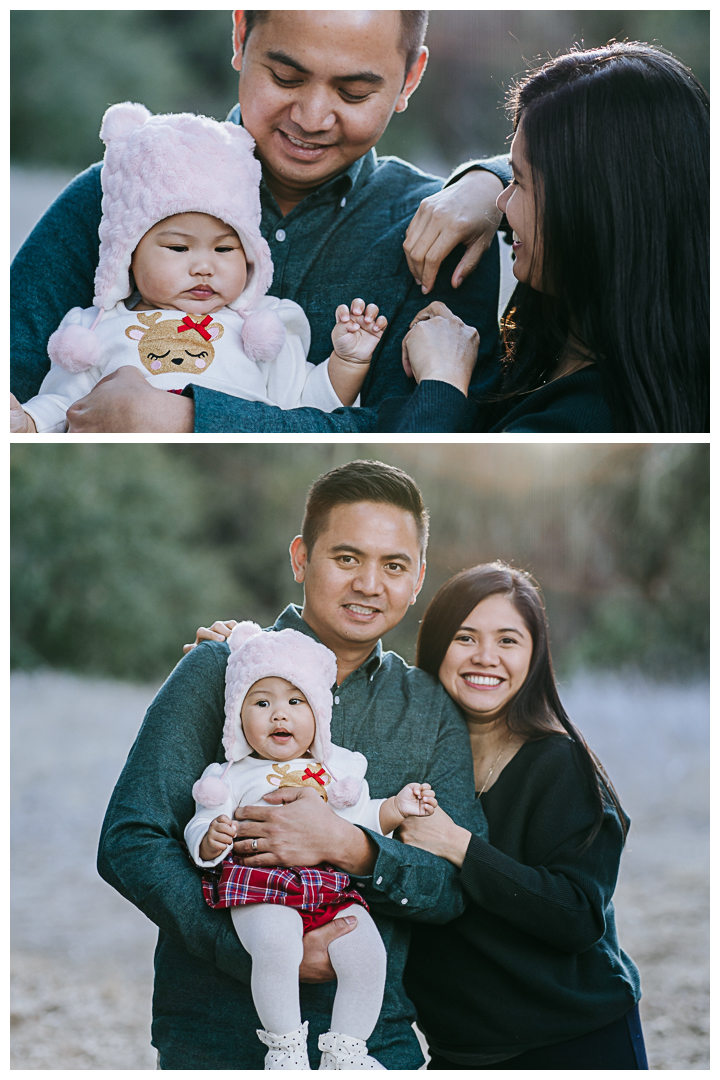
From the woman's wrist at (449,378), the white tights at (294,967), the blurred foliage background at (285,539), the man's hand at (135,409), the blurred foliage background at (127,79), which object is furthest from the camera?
the blurred foliage background at (127,79)

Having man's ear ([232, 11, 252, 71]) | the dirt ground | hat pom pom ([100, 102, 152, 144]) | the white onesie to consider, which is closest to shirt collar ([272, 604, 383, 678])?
the white onesie

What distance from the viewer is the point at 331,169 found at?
2.21 meters

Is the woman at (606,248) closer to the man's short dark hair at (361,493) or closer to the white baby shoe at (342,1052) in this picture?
the man's short dark hair at (361,493)

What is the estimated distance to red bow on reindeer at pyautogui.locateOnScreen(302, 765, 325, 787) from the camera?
6.75ft

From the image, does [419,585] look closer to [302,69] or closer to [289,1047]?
[289,1047]

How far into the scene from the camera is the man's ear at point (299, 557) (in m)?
2.25

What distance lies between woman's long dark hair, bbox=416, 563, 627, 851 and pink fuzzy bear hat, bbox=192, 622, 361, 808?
0.31 metres

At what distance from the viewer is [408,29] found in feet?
6.99

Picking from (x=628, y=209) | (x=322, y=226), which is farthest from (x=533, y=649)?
(x=322, y=226)

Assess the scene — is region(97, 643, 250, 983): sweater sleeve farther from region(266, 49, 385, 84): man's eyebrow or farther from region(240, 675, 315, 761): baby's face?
region(266, 49, 385, 84): man's eyebrow

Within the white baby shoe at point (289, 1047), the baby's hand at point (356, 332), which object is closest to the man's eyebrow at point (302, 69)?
the baby's hand at point (356, 332)

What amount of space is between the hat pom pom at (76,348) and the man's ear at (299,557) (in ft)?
2.06

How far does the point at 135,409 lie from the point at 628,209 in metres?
1.15
